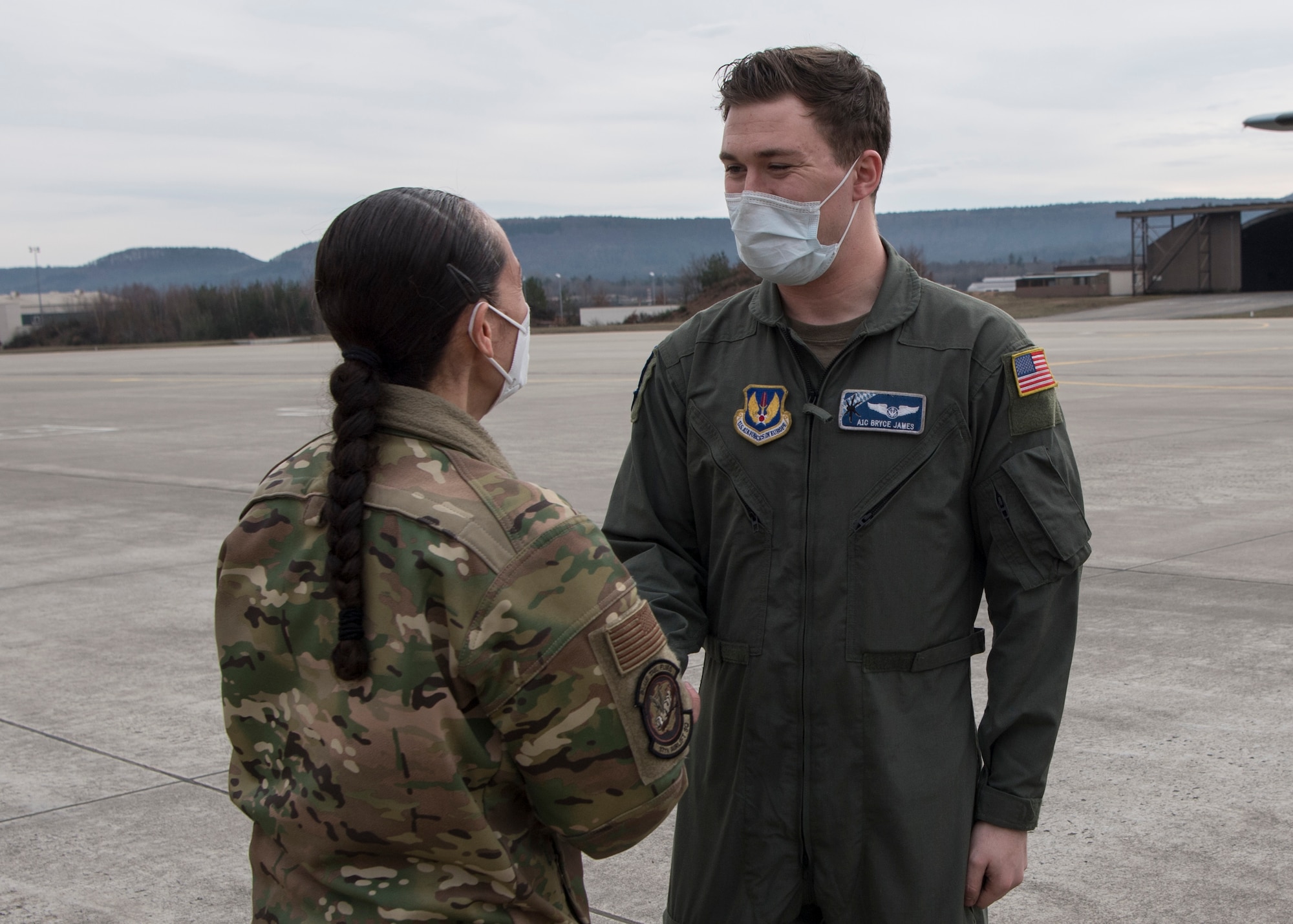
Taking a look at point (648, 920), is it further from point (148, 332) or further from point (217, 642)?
point (148, 332)

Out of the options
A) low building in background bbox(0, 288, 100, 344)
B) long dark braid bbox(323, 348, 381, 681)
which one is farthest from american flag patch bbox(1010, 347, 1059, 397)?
low building in background bbox(0, 288, 100, 344)

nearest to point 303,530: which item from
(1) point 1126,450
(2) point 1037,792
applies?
(2) point 1037,792

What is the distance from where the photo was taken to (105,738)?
16.5 feet

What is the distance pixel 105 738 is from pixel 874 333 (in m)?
3.89

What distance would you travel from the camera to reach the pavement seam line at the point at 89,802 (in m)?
4.29

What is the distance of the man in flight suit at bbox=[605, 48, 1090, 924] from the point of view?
223cm

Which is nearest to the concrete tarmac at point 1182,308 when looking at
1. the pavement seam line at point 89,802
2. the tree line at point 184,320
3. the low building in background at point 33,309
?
the pavement seam line at point 89,802

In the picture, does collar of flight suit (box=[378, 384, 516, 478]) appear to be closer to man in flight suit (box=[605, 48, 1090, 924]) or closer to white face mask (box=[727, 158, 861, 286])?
man in flight suit (box=[605, 48, 1090, 924])

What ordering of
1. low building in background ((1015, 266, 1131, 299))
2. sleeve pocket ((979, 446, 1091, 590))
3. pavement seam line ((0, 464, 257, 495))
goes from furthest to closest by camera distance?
low building in background ((1015, 266, 1131, 299)), pavement seam line ((0, 464, 257, 495)), sleeve pocket ((979, 446, 1091, 590))

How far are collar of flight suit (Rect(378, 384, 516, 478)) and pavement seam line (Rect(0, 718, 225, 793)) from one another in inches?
129

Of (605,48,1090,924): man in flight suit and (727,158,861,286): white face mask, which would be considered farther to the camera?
(727,158,861,286): white face mask

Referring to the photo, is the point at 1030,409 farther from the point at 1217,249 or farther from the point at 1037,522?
the point at 1217,249

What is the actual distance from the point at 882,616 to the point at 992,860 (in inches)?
18.5

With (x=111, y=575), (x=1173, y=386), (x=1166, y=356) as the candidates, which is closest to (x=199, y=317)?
(x=1166, y=356)
